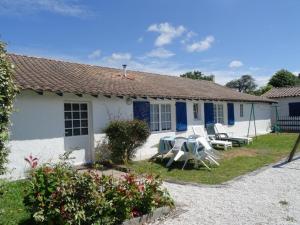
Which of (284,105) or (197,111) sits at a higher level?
(284,105)

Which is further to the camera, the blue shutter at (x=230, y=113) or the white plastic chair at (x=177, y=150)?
the blue shutter at (x=230, y=113)

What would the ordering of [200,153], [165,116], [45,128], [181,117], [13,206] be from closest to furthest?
[13,206] → [45,128] → [200,153] → [165,116] → [181,117]

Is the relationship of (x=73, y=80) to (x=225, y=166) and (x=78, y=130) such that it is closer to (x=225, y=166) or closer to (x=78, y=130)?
(x=78, y=130)

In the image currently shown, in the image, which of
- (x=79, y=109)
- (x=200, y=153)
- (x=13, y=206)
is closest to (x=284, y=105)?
(x=200, y=153)

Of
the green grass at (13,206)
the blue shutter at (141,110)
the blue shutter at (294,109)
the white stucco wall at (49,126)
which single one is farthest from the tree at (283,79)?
the green grass at (13,206)

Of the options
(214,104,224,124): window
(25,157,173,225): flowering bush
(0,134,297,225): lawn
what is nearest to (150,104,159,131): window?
(0,134,297,225): lawn

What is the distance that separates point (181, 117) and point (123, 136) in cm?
513

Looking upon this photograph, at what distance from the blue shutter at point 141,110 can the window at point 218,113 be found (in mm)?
6720

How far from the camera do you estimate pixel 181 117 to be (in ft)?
56.1

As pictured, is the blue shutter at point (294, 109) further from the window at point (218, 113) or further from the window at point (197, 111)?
the window at point (197, 111)

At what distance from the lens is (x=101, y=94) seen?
497 inches

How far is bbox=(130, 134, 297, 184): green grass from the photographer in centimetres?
1073

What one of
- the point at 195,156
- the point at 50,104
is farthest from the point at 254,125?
the point at 50,104

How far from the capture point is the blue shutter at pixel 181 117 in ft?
55.4
